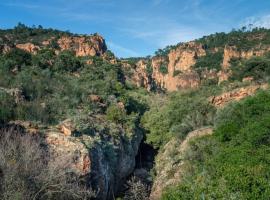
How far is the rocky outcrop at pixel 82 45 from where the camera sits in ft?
258

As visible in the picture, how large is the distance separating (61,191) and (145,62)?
4941 inches

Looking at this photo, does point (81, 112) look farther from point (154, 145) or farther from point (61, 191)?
point (61, 191)

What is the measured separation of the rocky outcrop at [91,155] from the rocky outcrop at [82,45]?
44025 millimetres

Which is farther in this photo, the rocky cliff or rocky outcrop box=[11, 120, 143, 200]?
the rocky cliff

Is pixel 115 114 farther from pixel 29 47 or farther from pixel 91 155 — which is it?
pixel 29 47

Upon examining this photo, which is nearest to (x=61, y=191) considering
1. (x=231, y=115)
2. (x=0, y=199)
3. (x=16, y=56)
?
(x=0, y=199)

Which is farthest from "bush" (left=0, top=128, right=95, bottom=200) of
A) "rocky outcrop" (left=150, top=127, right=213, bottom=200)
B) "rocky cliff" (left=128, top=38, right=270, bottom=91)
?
"rocky cliff" (left=128, top=38, right=270, bottom=91)

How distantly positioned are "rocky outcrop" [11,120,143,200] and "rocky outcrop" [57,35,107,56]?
4403 cm

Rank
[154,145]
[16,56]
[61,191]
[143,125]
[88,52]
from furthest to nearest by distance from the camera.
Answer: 1. [88,52]
2. [16,56]
3. [143,125]
4. [154,145]
5. [61,191]

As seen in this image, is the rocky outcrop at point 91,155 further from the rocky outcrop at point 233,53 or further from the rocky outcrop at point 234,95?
the rocky outcrop at point 233,53

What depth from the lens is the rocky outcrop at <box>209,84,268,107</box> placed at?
46281 mm

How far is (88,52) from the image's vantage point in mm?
78375

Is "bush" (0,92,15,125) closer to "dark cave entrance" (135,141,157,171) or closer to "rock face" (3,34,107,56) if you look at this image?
"dark cave entrance" (135,141,157,171)

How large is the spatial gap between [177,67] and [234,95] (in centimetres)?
7828
